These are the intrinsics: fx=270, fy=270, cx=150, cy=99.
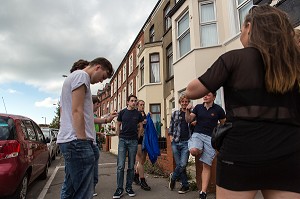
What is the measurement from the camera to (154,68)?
2005cm

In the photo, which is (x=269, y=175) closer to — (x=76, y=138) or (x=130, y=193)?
(x=76, y=138)

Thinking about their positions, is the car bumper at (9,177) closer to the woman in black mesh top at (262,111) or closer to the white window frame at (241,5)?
the woman in black mesh top at (262,111)

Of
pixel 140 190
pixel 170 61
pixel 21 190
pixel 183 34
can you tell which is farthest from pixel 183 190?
pixel 170 61

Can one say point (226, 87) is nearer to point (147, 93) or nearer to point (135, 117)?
point (135, 117)

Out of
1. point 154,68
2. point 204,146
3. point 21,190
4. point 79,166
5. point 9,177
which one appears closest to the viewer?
point 79,166

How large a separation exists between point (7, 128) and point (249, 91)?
4.57m

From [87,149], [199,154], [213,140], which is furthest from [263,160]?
[199,154]

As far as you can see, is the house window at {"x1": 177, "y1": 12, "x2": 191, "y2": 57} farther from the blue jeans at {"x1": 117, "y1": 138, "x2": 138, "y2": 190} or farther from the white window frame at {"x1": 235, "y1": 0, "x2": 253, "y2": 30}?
the blue jeans at {"x1": 117, "y1": 138, "x2": 138, "y2": 190}

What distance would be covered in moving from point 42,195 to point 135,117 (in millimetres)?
2702

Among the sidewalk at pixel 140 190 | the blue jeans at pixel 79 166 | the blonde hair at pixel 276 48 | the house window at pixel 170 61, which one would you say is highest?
the house window at pixel 170 61

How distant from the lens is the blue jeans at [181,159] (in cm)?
558

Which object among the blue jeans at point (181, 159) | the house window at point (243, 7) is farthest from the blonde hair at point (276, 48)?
the house window at point (243, 7)

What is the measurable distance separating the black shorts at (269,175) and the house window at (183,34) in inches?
425

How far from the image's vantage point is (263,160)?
158 cm
